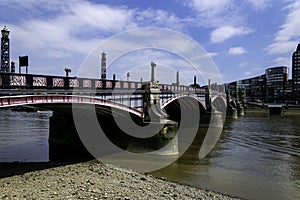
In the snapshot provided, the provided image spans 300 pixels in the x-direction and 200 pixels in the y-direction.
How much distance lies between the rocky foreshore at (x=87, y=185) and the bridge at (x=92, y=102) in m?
3.91

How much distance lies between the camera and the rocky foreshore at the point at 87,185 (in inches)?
477

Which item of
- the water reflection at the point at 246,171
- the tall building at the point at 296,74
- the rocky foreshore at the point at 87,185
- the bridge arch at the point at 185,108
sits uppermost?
the tall building at the point at 296,74

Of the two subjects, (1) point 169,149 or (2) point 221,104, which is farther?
(2) point 221,104

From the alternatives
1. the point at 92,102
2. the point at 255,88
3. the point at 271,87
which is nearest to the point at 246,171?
the point at 92,102

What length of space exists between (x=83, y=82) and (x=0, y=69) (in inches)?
212

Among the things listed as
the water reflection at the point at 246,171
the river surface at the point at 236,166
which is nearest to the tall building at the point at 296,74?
the river surface at the point at 236,166

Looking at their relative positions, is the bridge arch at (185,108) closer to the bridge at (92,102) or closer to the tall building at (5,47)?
the bridge at (92,102)

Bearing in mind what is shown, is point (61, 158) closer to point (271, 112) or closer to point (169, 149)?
point (169, 149)

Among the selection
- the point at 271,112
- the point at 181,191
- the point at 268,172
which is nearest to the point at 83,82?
the point at 181,191

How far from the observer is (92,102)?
19.0m

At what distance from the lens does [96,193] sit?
1218 centimetres

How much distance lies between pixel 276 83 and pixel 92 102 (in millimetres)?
164515

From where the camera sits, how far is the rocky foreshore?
39.7ft

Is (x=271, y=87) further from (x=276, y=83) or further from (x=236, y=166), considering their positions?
(x=236, y=166)
